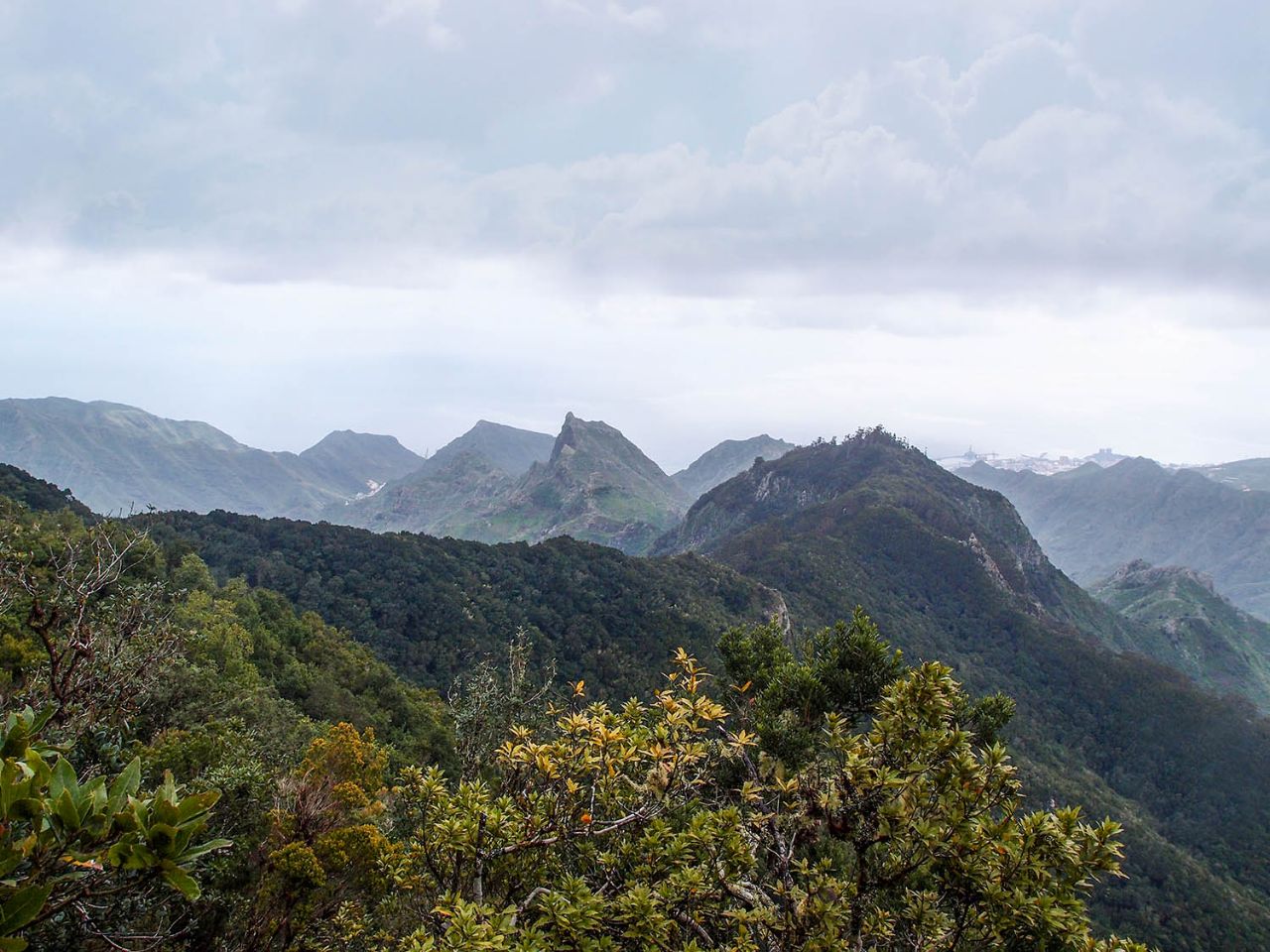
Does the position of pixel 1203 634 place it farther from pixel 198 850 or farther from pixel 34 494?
pixel 34 494

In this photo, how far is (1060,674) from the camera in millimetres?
104938

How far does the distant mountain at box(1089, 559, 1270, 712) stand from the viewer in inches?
5983

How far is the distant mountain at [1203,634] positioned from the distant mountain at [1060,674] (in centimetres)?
951

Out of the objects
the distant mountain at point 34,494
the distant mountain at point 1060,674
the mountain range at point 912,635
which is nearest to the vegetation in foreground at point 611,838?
the mountain range at point 912,635

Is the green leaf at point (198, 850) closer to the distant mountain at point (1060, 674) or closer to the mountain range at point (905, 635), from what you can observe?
the distant mountain at point (1060, 674)

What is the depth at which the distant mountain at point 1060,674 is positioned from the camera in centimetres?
6022

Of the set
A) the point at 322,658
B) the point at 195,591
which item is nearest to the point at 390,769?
the point at 322,658

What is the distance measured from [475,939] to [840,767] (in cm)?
388

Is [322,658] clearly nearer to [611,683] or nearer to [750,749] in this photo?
[611,683]

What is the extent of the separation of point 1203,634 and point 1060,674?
93183 millimetres

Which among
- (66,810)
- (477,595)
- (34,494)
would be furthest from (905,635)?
(66,810)

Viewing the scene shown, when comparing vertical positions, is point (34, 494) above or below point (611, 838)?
above

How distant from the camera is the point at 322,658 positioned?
49.6 m

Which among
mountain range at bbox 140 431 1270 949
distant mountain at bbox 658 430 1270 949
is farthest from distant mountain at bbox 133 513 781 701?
distant mountain at bbox 658 430 1270 949
